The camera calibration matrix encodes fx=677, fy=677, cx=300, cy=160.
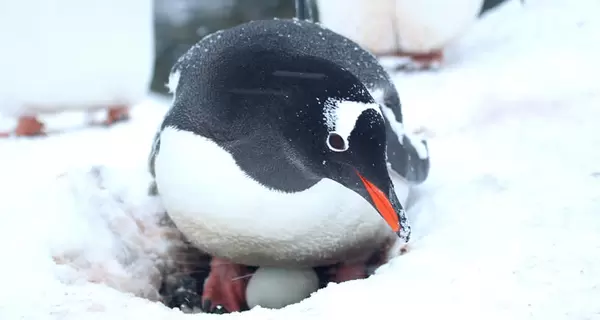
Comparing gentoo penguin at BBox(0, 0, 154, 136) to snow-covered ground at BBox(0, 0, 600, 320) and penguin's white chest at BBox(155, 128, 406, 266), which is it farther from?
penguin's white chest at BBox(155, 128, 406, 266)

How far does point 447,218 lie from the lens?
1.24 metres

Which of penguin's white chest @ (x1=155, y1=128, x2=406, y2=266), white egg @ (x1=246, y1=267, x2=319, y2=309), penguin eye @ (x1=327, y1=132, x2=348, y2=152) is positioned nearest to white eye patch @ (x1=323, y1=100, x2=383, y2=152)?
penguin eye @ (x1=327, y1=132, x2=348, y2=152)

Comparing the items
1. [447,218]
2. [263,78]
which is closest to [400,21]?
[447,218]

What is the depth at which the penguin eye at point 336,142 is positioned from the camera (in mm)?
988

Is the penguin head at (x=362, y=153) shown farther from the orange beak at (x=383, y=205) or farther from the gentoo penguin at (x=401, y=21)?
the gentoo penguin at (x=401, y=21)

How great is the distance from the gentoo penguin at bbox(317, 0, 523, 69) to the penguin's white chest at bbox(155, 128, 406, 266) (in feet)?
5.38

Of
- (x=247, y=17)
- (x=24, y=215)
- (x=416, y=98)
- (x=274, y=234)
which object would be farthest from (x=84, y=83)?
(x=247, y=17)

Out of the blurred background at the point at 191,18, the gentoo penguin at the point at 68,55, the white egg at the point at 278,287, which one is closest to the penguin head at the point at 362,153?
the white egg at the point at 278,287

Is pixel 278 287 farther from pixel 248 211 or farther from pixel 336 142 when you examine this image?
pixel 336 142

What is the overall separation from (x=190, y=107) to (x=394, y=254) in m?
0.46

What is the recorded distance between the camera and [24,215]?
47.5 inches

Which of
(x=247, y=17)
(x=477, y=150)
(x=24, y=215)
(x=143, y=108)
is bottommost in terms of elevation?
(x=247, y=17)

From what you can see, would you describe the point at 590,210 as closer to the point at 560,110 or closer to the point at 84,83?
the point at 560,110

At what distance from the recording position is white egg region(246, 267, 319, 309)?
4.11 ft
